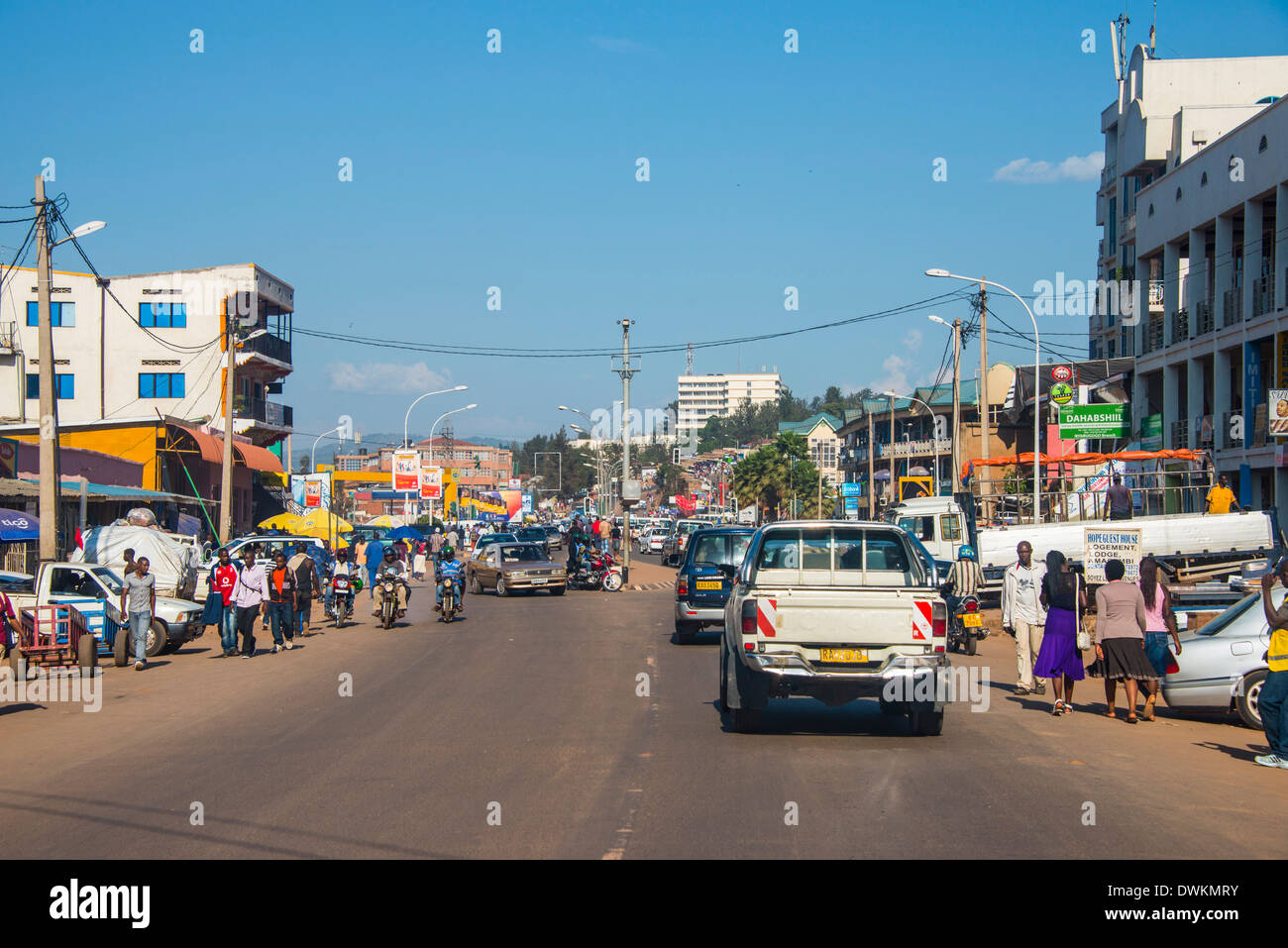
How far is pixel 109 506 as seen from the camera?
120 ft

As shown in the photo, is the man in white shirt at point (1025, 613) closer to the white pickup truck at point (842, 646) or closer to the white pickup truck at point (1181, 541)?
the white pickup truck at point (842, 646)

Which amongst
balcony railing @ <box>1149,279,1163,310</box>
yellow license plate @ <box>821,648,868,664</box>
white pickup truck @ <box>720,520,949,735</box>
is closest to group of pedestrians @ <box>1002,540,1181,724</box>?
white pickup truck @ <box>720,520,949,735</box>

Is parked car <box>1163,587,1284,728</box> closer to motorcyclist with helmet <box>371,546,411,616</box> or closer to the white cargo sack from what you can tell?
motorcyclist with helmet <box>371,546,411,616</box>

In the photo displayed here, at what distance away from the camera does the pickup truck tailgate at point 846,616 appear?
10719 mm

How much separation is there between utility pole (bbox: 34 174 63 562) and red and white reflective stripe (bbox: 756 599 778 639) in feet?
51.7

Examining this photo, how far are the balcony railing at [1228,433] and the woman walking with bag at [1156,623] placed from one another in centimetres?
2096

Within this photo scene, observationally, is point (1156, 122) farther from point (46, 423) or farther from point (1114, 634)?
point (46, 423)

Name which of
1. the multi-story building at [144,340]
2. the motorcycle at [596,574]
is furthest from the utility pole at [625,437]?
the multi-story building at [144,340]

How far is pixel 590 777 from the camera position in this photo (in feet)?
30.6

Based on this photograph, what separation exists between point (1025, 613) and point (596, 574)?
76.9 ft

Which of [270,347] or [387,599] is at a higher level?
[270,347]

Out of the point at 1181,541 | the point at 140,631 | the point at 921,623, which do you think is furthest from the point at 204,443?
the point at 921,623

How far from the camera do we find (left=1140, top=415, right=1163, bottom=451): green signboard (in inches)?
1458
